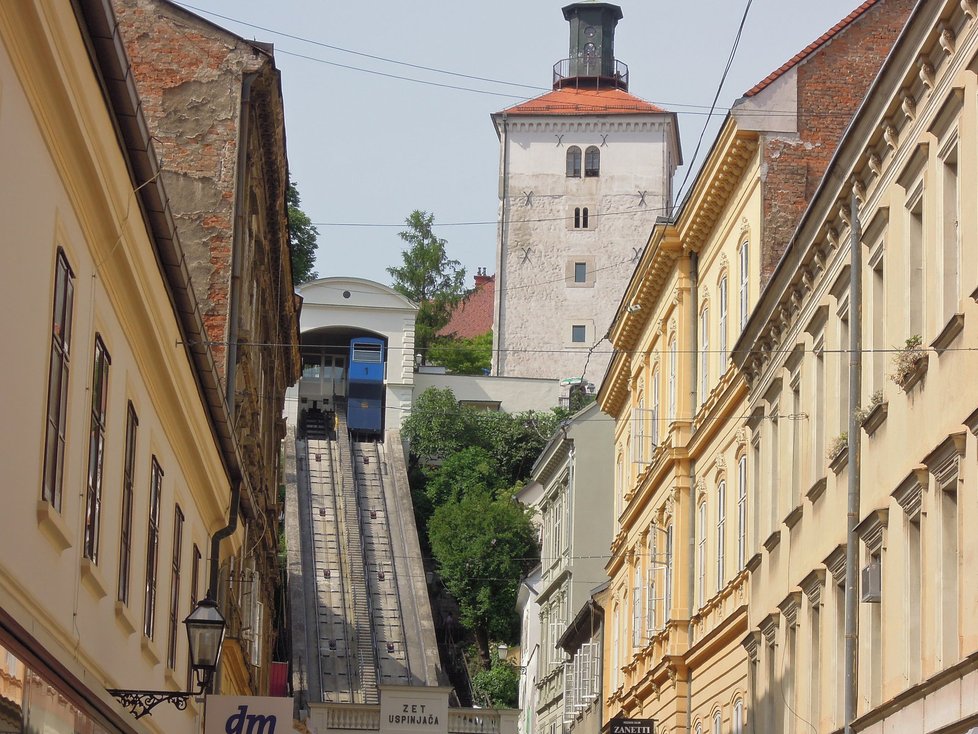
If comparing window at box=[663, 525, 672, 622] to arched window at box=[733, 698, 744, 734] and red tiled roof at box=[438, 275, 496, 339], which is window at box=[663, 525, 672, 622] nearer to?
arched window at box=[733, 698, 744, 734]

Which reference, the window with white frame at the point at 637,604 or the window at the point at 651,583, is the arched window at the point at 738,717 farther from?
the window with white frame at the point at 637,604

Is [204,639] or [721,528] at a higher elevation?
[721,528]

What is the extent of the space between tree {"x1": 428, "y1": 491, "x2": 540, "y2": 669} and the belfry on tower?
18.0 metres

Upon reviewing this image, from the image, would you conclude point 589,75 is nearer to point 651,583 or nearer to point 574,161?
point 574,161

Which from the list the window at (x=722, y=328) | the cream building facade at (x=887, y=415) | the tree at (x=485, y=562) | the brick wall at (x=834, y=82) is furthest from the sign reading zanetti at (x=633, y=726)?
the tree at (x=485, y=562)

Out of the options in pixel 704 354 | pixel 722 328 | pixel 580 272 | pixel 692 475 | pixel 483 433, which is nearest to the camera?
pixel 722 328

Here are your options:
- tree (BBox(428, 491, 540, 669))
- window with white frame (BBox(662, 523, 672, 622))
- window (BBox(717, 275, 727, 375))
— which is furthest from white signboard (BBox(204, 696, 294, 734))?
tree (BBox(428, 491, 540, 669))

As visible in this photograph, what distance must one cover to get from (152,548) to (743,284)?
45.2 feet

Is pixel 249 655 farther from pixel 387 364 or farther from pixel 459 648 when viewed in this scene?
pixel 387 364

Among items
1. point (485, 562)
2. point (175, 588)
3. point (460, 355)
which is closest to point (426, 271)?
point (460, 355)

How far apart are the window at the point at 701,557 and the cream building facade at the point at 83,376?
1478 cm

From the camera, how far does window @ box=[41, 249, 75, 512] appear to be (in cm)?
1080

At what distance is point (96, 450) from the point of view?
12.9 metres

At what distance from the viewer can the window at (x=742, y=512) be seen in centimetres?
2689
